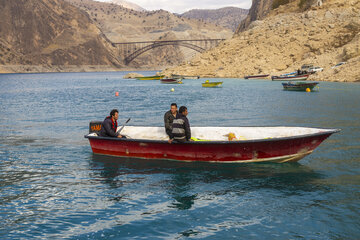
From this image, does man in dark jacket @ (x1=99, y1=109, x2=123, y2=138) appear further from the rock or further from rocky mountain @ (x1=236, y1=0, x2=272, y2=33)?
rocky mountain @ (x1=236, y1=0, x2=272, y2=33)

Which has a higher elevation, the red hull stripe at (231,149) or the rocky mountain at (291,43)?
the rocky mountain at (291,43)

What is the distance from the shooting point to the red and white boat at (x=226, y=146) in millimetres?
12789

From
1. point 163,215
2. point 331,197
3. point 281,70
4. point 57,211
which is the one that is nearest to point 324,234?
point 331,197

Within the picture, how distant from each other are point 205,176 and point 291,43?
7891cm

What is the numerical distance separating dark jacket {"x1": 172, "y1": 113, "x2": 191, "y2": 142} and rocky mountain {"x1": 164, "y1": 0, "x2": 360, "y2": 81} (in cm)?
5798

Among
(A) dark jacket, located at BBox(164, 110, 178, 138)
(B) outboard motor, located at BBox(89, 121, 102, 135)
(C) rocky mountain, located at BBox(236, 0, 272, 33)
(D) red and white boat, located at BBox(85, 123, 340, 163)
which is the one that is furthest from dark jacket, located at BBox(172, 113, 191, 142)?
(C) rocky mountain, located at BBox(236, 0, 272, 33)

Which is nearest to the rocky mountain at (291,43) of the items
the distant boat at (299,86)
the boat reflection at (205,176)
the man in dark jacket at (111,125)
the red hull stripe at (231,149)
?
the distant boat at (299,86)

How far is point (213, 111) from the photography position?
1220 inches

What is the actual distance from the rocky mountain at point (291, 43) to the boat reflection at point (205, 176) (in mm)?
57627

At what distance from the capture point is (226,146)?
13.1m

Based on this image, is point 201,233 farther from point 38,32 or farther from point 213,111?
point 38,32

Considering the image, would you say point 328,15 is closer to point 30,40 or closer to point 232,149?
point 232,149

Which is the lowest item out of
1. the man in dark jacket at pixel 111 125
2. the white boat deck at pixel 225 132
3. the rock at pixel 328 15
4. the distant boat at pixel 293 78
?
the white boat deck at pixel 225 132

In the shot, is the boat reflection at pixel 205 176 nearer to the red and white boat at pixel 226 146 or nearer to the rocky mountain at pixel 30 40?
the red and white boat at pixel 226 146
